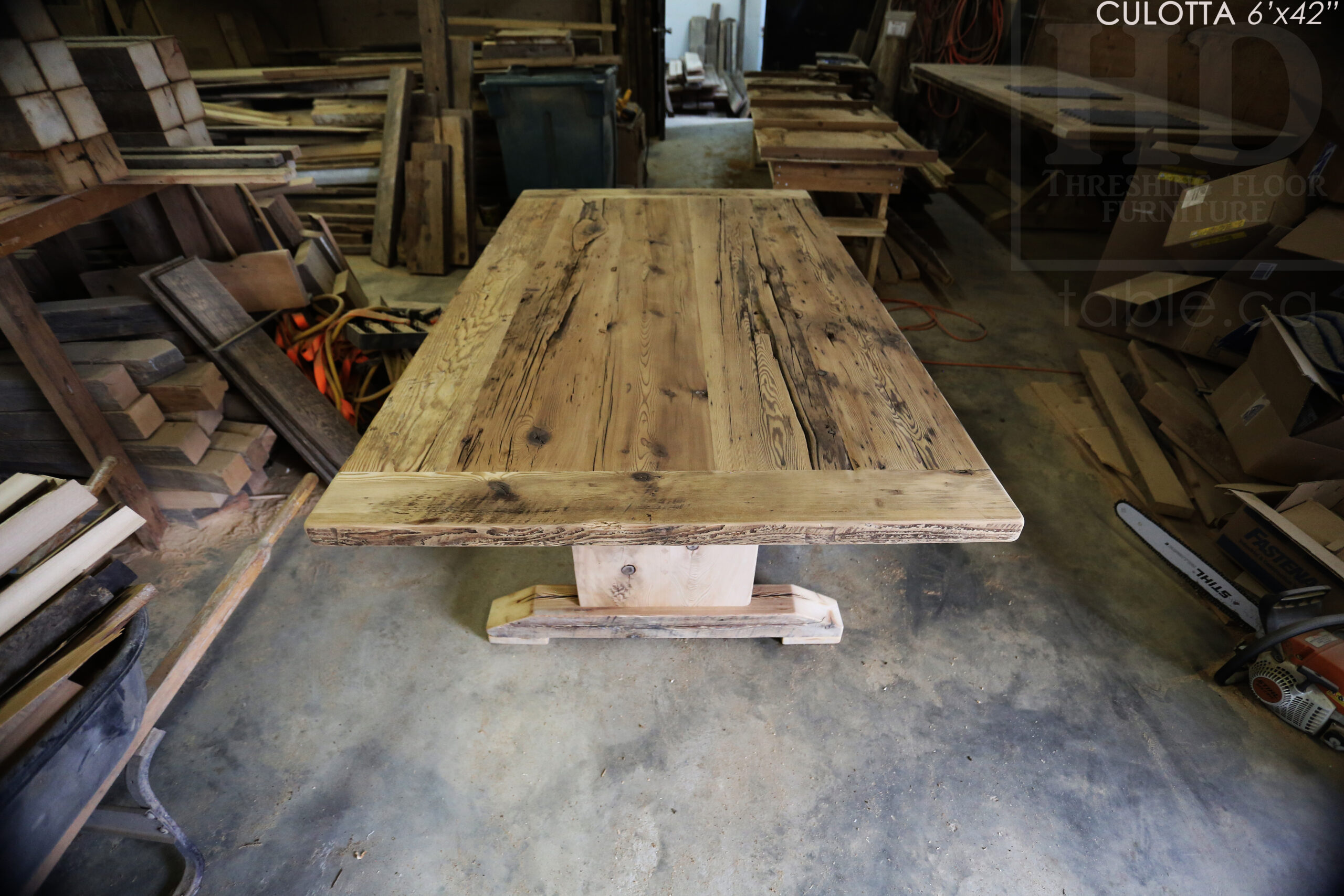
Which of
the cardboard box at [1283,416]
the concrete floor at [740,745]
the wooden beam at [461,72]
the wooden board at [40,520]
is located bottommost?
the concrete floor at [740,745]

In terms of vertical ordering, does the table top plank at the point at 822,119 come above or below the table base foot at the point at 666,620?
above

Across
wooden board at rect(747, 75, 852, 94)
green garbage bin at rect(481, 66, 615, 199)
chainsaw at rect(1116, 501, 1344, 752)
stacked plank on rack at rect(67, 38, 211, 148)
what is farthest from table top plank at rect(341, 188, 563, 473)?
wooden board at rect(747, 75, 852, 94)

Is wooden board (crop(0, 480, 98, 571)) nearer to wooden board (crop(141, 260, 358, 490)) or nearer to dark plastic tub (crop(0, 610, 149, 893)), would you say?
dark plastic tub (crop(0, 610, 149, 893))

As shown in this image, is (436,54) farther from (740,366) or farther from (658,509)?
(658,509)

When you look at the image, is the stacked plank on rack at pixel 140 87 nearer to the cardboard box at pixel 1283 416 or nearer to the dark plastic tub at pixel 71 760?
the dark plastic tub at pixel 71 760

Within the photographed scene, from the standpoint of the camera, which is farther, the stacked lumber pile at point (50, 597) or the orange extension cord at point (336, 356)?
the orange extension cord at point (336, 356)

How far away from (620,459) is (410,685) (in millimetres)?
1076

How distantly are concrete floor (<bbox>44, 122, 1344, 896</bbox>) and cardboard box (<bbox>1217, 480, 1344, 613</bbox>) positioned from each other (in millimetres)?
240

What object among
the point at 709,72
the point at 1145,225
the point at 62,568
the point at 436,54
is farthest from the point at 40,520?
the point at 709,72

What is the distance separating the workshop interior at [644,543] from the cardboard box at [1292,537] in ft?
0.05

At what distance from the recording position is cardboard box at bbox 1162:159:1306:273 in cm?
267

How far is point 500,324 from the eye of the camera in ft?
5.10

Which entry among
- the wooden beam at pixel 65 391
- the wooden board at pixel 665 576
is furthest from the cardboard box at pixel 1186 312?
the wooden beam at pixel 65 391

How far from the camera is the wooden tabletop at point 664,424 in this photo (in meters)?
A: 1.03
